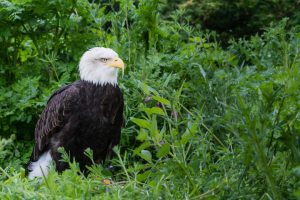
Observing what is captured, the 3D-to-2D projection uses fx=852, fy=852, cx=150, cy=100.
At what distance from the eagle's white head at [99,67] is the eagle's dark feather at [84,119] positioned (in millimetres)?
61

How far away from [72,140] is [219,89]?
7.35ft

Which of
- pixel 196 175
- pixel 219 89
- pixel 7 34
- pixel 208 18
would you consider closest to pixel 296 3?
pixel 208 18

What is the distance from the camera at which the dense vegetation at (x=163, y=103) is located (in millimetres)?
3488

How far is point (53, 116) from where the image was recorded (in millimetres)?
6508

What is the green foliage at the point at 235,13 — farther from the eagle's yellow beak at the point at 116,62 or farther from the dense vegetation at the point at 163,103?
the eagle's yellow beak at the point at 116,62

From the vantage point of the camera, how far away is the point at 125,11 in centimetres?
764

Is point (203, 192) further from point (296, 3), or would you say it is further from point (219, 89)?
point (296, 3)

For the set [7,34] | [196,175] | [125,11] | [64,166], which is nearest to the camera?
[196,175]

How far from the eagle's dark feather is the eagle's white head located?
61mm

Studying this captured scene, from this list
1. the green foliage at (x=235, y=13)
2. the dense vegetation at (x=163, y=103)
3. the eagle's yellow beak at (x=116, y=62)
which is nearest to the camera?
the dense vegetation at (x=163, y=103)

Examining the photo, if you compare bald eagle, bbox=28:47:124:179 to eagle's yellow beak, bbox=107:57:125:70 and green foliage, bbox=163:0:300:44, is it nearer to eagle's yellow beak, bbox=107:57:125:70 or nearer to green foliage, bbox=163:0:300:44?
eagle's yellow beak, bbox=107:57:125:70

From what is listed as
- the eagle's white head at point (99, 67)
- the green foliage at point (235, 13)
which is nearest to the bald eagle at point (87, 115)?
the eagle's white head at point (99, 67)

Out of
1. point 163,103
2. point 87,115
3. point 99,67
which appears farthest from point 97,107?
point 163,103

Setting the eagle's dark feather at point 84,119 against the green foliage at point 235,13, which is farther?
the green foliage at point 235,13
